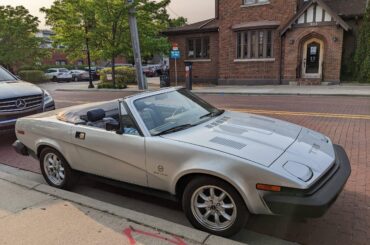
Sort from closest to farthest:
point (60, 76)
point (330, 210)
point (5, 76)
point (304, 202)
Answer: point (304, 202), point (330, 210), point (5, 76), point (60, 76)

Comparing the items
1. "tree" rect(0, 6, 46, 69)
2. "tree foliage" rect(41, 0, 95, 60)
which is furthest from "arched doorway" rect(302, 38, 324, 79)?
"tree" rect(0, 6, 46, 69)

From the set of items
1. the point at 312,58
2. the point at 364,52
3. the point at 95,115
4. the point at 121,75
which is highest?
the point at 364,52

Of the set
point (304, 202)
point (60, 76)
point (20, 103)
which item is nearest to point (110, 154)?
point (304, 202)

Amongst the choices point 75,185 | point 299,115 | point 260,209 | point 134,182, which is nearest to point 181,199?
point 134,182

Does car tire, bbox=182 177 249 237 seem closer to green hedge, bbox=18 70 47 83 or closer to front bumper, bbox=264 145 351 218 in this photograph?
front bumper, bbox=264 145 351 218

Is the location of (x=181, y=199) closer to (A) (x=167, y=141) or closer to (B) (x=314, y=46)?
(A) (x=167, y=141)

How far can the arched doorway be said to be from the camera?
20.2 m

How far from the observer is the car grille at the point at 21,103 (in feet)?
23.8

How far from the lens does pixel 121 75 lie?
92.7ft

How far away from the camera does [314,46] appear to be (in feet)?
66.9

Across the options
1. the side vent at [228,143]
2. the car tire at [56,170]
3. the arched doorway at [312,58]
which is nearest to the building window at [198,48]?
the arched doorway at [312,58]

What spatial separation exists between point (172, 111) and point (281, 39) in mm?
18183

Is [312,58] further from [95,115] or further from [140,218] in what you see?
[140,218]

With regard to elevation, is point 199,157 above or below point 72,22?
below
